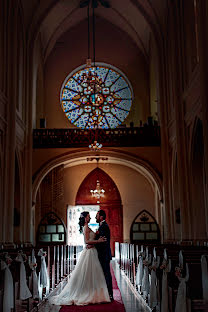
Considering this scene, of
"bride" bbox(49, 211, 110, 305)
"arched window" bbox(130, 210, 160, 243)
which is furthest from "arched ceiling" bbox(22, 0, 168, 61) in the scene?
"bride" bbox(49, 211, 110, 305)

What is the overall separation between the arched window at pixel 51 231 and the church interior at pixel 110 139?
0.05m

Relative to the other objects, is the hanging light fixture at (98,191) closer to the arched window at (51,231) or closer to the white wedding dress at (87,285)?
the arched window at (51,231)

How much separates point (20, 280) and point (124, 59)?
1951 cm

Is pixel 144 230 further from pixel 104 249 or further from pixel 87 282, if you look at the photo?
pixel 87 282

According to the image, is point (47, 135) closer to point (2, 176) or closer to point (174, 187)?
point (2, 176)

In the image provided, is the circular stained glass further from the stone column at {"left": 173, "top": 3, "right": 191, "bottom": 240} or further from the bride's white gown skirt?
the bride's white gown skirt

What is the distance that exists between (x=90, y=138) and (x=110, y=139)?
3.04 ft

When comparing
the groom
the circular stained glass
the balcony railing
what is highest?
the circular stained glass

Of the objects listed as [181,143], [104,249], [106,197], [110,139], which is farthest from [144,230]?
[104,249]

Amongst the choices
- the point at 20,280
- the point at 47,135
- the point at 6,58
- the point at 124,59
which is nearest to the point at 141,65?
the point at 124,59

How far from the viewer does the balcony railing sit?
19062 millimetres

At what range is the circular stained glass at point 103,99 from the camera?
24.2 metres

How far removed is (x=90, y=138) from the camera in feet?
62.7

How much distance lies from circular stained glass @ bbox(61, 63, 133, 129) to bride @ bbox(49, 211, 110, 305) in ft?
51.7
